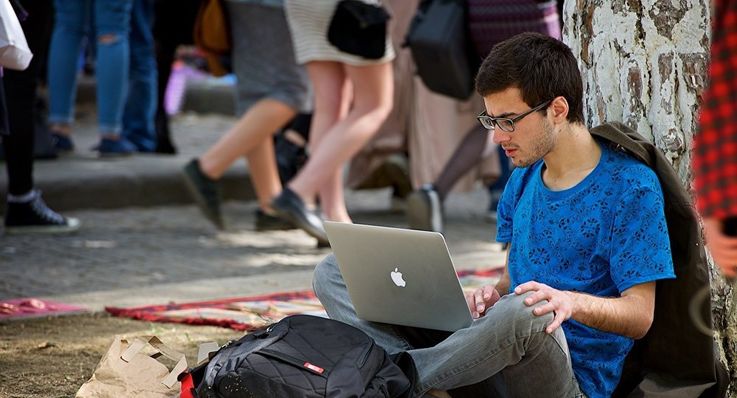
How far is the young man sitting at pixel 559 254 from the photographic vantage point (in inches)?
126

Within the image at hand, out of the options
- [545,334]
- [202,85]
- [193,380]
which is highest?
[545,334]

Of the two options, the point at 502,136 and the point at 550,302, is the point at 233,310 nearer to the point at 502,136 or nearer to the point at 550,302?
the point at 502,136

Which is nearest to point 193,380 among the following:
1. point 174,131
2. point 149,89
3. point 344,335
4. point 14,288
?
point 344,335

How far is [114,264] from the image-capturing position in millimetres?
6328

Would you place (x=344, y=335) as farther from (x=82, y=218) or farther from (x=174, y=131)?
(x=174, y=131)

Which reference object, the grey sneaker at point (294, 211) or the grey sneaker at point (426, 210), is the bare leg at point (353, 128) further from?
the grey sneaker at point (426, 210)

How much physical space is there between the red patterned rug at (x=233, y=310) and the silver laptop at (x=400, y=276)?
1079 mm

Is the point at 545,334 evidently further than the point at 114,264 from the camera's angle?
No

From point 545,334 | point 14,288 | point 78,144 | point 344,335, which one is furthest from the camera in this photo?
point 78,144

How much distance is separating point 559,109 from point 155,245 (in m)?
3.85

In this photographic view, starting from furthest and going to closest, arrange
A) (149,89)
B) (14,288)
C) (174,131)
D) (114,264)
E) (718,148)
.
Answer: (174,131), (149,89), (114,264), (14,288), (718,148)

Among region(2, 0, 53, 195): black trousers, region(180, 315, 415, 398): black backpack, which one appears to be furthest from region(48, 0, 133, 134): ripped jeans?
region(180, 315, 415, 398): black backpack

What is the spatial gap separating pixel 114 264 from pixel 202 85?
18.4 feet

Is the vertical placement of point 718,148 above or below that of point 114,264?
above
